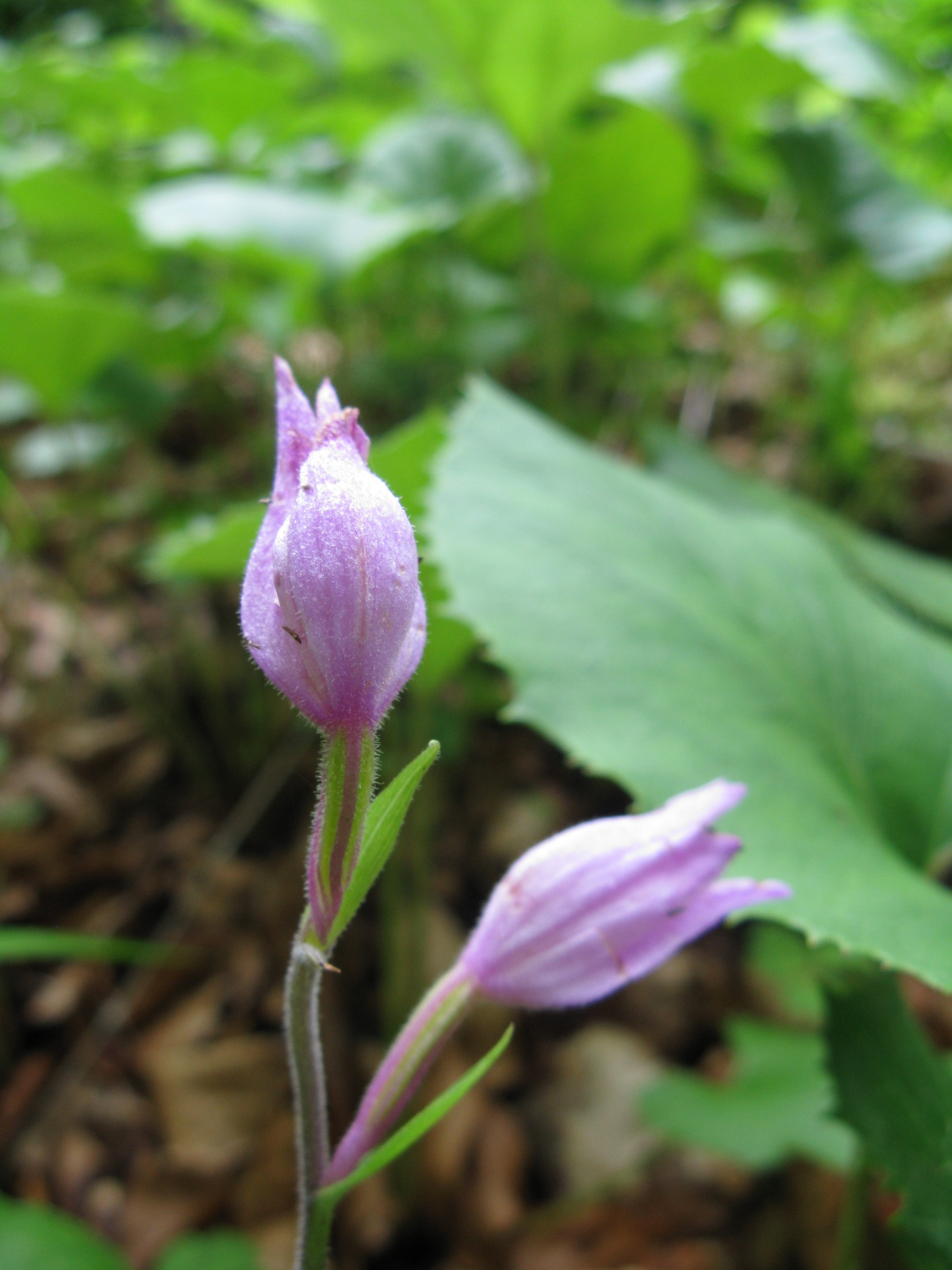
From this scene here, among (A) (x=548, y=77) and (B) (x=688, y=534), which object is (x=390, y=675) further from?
(A) (x=548, y=77)

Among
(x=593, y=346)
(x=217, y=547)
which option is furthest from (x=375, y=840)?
(x=593, y=346)

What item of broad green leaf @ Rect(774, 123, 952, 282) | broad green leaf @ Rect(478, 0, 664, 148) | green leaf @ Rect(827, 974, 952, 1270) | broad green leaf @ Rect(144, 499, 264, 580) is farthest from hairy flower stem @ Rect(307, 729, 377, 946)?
broad green leaf @ Rect(774, 123, 952, 282)

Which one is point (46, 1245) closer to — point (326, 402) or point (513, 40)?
point (326, 402)

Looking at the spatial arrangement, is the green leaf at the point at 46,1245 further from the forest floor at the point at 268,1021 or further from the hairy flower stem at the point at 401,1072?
the hairy flower stem at the point at 401,1072

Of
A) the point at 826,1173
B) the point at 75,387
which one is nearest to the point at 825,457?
the point at 826,1173

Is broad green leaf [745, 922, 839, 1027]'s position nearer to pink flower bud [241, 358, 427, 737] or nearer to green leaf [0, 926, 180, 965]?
green leaf [0, 926, 180, 965]

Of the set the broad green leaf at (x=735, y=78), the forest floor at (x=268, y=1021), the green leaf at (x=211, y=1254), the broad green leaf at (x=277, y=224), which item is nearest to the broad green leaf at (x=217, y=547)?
the forest floor at (x=268, y=1021)

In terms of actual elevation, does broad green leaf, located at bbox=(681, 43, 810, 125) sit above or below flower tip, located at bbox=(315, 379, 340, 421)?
below
